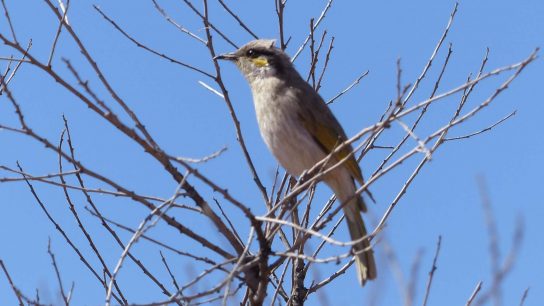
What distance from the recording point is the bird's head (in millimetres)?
6143

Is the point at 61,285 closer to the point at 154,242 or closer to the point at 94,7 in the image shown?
the point at 154,242

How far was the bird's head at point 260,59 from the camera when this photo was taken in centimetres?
614

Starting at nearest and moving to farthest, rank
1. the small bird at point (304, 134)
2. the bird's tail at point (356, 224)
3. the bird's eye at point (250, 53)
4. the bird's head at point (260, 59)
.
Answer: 1. the bird's tail at point (356, 224)
2. the small bird at point (304, 134)
3. the bird's head at point (260, 59)
4. the bird's eye at point (250, 53)

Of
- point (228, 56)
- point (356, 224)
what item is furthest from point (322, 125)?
point (228, 56)

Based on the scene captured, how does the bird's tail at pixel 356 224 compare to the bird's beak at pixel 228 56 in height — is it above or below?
below

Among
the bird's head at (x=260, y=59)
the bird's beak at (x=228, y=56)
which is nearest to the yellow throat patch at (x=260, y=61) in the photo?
the bird's head at (x=260, y=59)

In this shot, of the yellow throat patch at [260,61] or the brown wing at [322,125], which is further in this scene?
the yellow throat patch at [260,61]

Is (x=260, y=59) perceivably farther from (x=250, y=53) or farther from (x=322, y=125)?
(x=322, y=125)

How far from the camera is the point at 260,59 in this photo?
247 inches

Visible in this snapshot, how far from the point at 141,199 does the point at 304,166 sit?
5.27 ft

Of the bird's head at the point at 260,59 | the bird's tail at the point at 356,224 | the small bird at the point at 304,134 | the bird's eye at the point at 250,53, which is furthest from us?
the bird's eye at the point at 250,53

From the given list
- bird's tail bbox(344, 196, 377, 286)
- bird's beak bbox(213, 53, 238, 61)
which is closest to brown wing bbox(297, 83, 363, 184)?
bird's tail bbox(344, 196, 377, 286)

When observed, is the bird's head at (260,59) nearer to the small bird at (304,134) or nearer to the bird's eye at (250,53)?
the bird's eye at (250,53)

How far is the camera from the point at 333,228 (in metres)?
5.76
